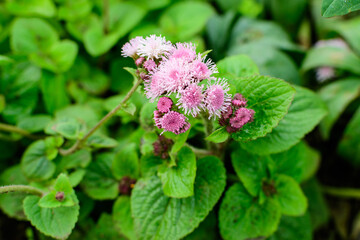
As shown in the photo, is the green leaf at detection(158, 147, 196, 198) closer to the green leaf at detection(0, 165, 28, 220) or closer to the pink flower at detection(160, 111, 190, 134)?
the pink flower at detection(160, 111, 190, 134)

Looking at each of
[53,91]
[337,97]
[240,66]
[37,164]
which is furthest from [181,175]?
[337,97]

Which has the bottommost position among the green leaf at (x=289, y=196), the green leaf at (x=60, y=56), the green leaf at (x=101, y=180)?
the green leaf at (x=289, y=196)

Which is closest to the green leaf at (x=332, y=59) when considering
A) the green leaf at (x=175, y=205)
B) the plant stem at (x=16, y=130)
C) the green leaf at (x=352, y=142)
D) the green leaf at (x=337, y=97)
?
the green leaf at (x=337, y=97)

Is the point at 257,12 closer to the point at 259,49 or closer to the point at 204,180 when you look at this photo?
the point at 259,49

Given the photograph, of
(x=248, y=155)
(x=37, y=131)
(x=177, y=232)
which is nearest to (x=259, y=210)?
(x=248, y=155)

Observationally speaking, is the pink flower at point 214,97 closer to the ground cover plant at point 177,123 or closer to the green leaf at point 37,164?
the ground cover plant at point 177,123
